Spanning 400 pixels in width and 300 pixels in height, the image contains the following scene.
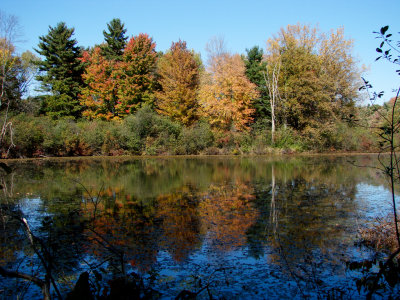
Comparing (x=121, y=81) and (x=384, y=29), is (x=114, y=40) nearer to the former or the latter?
(x=121, y=81)

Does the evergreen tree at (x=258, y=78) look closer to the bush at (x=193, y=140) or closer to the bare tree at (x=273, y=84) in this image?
the bare tree at (x=273, y=84)

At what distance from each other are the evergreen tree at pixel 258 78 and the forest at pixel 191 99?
0.87ft

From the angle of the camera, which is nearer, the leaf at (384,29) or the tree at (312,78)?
the leaf at (384,29)

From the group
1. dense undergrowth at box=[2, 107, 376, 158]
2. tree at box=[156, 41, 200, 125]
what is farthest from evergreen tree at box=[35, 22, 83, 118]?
tree at box=[156, 41, 200, 125]

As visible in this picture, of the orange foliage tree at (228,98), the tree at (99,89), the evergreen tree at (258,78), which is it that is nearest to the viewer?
the orange foliage tree at (228,98)

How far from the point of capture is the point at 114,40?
4309 centimetres

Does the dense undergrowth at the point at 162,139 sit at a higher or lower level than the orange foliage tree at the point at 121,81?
lower

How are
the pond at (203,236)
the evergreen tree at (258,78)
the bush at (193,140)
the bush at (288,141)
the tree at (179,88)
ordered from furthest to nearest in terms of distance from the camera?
the evergreen tree at (258,78), the tree at (179,88), the bush at (288,141), the bush at (193,140), the pond at (203,236)

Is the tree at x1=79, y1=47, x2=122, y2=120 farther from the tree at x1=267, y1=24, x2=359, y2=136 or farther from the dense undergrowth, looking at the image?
the tree at x1=267, y1=24, x2=359, y2=136

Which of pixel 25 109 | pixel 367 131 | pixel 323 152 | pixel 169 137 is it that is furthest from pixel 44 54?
pixel 367 131

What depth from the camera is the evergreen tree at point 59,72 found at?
125 feet

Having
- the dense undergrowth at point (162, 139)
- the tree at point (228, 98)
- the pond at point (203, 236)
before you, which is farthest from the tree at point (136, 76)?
the pond at point (203, 236)

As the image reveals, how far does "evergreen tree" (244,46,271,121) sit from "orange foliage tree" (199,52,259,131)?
8.86 ft

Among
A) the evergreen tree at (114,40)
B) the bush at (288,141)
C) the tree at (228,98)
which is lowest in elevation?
the bush at (288,141)
